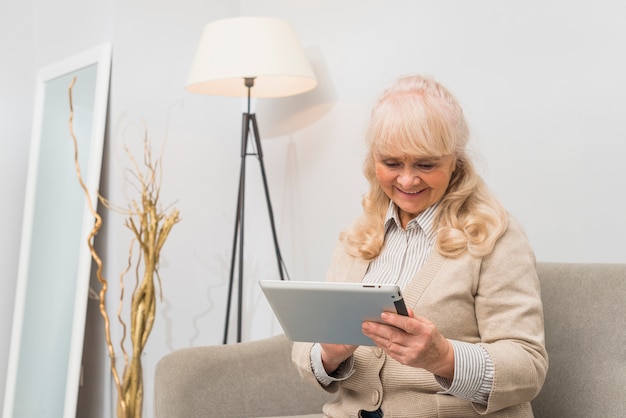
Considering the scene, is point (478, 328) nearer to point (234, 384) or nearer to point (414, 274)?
point (414, 274)

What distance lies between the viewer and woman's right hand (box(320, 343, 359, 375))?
65.8 inches

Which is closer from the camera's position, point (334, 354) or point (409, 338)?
point (409, 338)

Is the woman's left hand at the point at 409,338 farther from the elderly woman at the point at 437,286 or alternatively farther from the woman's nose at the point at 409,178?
the woman's nose at the point at 409,178

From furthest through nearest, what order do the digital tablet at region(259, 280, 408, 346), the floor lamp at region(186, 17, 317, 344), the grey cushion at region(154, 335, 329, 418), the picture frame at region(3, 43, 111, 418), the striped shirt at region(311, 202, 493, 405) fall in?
1. the picture frame at region(3, 43, 111, 418)
2. the floor lamp at region(186, 17, 317, 344)
3. the grey cushion at region(154, 335, 329, 418)
4. the striped shirt at region(311, 202, 493, 405)
5. the digital tablet at region(259, 280, 408, 346)

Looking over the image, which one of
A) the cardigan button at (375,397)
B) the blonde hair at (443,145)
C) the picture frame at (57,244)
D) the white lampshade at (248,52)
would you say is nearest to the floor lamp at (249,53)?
the white lampshade at (248,52)

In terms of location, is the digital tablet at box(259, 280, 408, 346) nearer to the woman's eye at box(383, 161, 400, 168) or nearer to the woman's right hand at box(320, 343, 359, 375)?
the woman's right hand at box(320, 343, 359, 375)

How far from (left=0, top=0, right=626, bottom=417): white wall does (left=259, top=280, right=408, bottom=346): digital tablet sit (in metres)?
0.91

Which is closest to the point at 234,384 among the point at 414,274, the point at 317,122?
the point at 414,274

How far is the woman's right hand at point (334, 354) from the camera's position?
5.48 feet

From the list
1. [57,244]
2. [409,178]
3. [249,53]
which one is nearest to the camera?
[409,178]

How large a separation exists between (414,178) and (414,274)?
0.63ft

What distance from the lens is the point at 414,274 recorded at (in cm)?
173

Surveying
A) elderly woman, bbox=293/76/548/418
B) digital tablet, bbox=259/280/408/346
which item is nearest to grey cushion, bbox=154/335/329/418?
elderly woman, bbox=293/76/548/418

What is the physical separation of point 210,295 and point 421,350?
2006 millimetres
